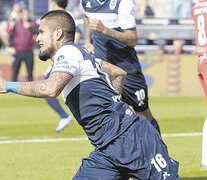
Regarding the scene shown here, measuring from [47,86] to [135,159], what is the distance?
0.93 meters

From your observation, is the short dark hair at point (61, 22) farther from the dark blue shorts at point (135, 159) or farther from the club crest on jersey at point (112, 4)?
the club crest on jersey at point (112, 4)

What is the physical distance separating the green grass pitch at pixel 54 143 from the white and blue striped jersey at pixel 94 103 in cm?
254

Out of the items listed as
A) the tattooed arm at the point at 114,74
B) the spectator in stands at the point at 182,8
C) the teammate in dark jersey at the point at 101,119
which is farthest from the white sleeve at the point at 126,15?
the spectator in stands at the point at 182,8

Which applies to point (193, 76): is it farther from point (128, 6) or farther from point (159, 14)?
point (128, 6)

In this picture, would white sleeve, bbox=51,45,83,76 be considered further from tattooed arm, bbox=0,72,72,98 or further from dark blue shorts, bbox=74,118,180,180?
dark blue shorts, bbox=74,118,180,180

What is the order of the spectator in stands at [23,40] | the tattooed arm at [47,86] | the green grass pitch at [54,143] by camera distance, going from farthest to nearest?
the spectator in stands at [23,40], the green grass pitch at [54,143], the tattooed arm at [47,86]

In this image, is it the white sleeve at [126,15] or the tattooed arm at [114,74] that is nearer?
the tattooed arm at [114,74]

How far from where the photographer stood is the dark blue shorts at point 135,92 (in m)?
8.32

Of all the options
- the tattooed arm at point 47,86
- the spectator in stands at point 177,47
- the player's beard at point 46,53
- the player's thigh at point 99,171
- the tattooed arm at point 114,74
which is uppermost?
the player's beard at point 46,53

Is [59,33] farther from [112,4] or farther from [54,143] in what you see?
[54,143]

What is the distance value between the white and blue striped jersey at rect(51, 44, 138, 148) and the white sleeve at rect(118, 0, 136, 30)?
3.10 meters

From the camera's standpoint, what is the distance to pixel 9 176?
7.48 m

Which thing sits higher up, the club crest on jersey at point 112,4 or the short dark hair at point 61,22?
the short dark hair at point 61,22

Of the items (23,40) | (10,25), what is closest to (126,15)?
(23,40)
